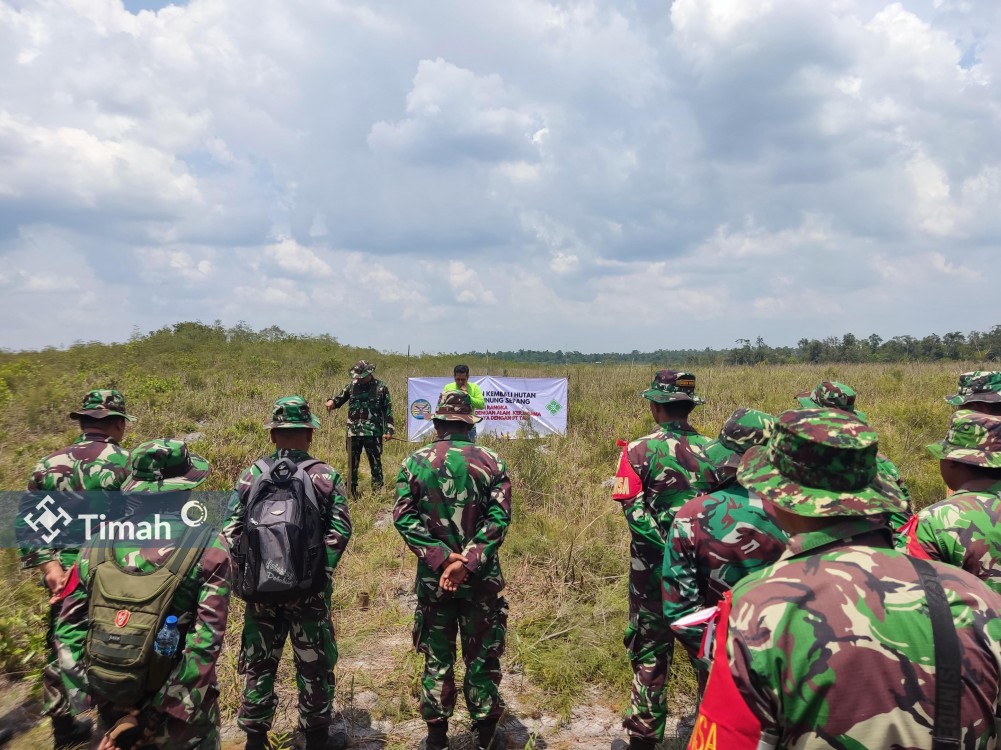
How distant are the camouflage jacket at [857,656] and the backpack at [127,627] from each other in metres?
1.80

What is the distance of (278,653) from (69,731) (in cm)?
120

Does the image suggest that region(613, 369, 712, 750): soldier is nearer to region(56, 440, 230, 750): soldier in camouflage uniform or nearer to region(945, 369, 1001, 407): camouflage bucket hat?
region(56, 440, 230, 750): soldier in camouflage uniform

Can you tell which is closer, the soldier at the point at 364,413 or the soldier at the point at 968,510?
the soldier at the point at 968,510

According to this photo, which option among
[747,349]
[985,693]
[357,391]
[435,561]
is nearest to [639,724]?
[435,561]

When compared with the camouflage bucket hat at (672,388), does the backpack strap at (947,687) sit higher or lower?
lower

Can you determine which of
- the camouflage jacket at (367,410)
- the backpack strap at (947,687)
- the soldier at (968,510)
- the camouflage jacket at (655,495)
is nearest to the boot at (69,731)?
the camouflage jacket at (655,495)

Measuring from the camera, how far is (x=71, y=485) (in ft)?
10.2

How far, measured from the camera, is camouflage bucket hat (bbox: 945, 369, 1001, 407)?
3916 mm

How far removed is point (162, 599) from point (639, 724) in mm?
2247

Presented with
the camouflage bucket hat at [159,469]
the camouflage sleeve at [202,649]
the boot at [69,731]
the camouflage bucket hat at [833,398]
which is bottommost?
the boot at [69,731]

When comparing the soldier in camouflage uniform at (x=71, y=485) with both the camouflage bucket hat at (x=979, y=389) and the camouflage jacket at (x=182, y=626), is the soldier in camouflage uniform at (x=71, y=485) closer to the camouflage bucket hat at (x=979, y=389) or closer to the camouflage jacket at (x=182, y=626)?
the camouflage jacket at (x=182, y=626)

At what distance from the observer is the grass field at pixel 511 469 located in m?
3.70

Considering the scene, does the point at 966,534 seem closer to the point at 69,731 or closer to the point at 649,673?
the point at 649,673

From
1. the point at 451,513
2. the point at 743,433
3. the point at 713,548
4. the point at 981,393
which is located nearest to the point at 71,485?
the point at 451,513
